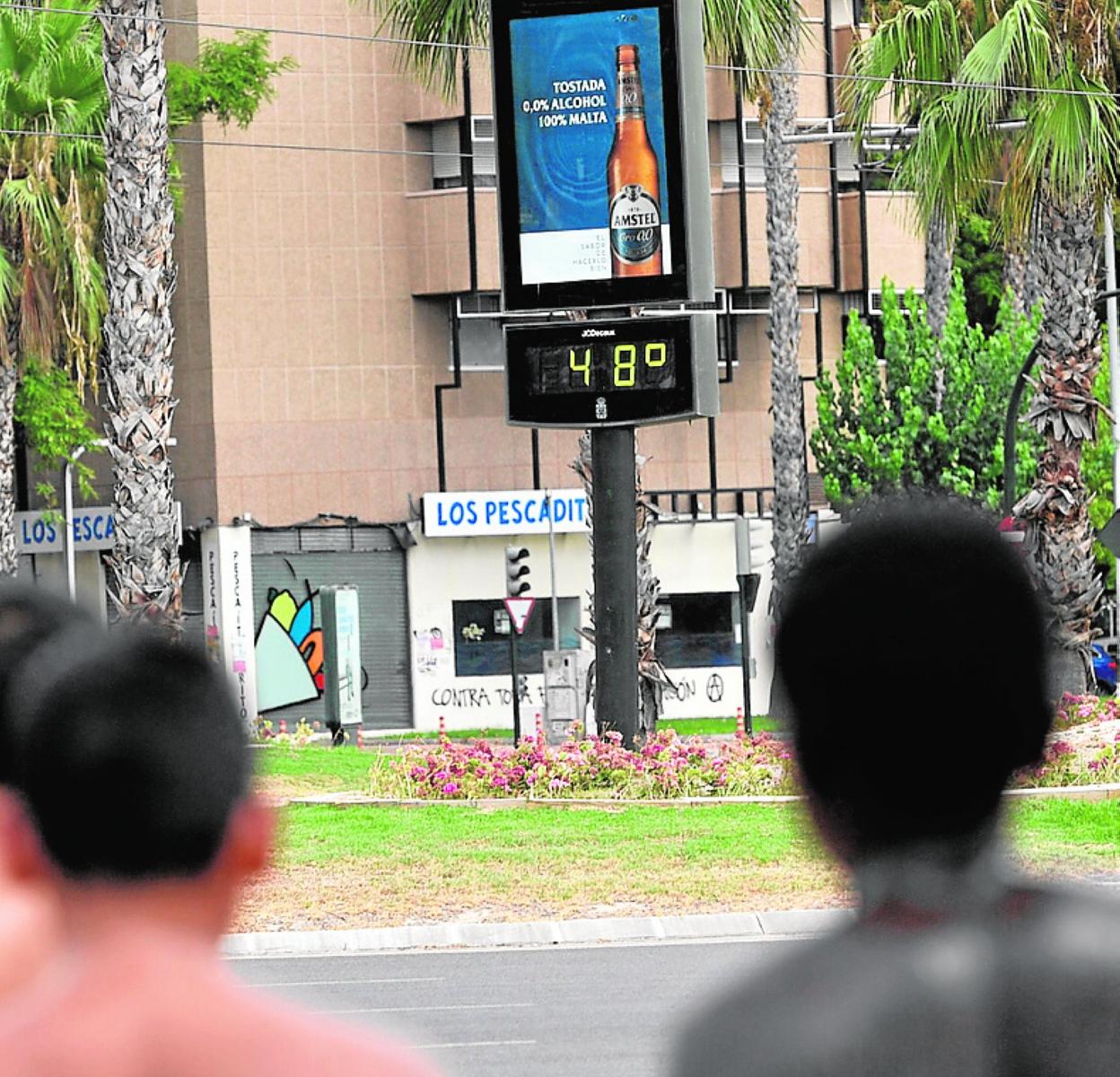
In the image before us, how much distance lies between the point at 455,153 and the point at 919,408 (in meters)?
8.97

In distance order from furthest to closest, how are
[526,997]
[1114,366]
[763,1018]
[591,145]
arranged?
[1114,366]
[591,145]
[526,997]
[763,1018]

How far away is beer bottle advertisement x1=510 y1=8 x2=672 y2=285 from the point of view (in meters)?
20.8

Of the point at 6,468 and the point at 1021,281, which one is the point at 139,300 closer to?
the point at 6,468

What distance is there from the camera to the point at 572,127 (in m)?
21.1

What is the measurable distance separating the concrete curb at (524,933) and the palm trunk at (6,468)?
51.3ft

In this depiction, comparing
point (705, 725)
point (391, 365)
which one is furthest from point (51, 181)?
point (705, 725)

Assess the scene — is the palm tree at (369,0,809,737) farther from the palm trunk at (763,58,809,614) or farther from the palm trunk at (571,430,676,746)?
the palm trunk at (763,58,809,614)

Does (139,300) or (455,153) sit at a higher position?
(455,153)

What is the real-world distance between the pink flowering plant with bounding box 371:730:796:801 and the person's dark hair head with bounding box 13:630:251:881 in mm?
17366

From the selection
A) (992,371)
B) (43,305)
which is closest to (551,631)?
(992,371)

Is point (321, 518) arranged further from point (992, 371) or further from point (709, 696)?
point (992, 371)

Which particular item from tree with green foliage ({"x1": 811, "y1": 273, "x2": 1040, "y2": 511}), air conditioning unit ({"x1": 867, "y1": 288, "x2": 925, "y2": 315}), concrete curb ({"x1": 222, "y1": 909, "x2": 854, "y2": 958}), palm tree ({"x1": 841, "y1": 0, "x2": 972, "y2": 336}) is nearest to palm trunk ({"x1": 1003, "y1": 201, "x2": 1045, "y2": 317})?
air conditioning unit ({"x1": 867, "y1": 288, "x2": 925, "y2": 315})

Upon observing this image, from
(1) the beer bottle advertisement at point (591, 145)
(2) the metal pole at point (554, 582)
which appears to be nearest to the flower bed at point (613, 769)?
(1) the beer bottle advertisement at point (591, 145)

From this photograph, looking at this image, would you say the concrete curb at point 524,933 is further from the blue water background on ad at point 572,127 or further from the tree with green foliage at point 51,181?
the tree with green foliage at point 51,181
